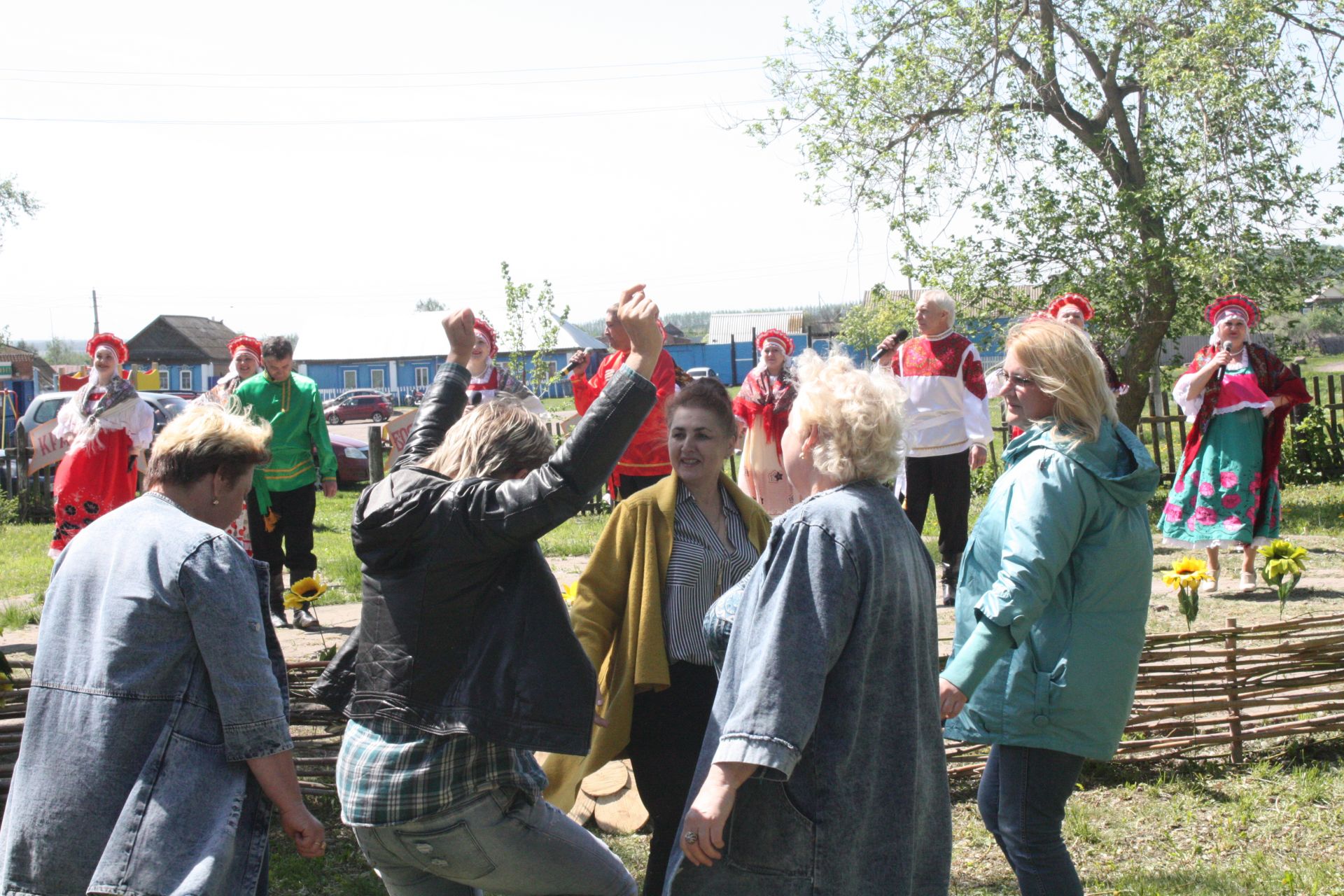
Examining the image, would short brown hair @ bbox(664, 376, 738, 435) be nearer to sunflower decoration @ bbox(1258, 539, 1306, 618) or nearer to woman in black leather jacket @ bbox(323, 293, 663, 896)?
woman in black leather jacket @ bbox(323, 293, 663, 896)

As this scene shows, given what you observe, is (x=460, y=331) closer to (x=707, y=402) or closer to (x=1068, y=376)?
(x=707, y=402)

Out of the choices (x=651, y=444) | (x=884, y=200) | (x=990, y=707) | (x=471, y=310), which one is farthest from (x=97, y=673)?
(x=884, y=200)

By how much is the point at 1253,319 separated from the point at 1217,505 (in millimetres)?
1288

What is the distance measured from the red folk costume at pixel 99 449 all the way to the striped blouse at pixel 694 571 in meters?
6.02

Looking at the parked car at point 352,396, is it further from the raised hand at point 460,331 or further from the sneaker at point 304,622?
the raised hand at point 460,331

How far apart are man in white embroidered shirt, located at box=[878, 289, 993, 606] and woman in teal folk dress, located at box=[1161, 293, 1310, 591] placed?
1.40 metres

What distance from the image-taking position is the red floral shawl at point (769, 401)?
8.28 meters

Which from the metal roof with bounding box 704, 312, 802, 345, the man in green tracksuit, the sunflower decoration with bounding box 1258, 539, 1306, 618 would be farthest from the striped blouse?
the metal roof with bounding box 704, 312, 802, 345

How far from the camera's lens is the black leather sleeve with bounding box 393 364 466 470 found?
268cm

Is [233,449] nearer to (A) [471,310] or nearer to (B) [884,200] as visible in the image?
(A) [471,310]

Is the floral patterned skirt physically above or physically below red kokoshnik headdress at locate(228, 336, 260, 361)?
below

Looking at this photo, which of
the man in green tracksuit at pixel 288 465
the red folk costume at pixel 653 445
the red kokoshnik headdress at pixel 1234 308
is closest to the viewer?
the red folk costume at pixel 653 445

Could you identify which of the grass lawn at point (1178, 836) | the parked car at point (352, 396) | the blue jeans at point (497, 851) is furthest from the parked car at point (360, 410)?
the blue jeans at point (497, 851)

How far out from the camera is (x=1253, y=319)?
7645 millimetres
